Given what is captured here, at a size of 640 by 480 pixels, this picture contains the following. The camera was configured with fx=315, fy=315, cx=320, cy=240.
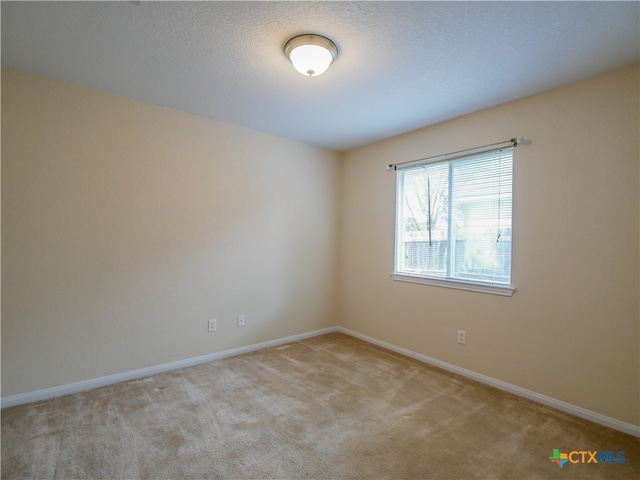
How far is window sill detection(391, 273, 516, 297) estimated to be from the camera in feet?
8.89

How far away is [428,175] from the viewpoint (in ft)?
11.1

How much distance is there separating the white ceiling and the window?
0.60 meters

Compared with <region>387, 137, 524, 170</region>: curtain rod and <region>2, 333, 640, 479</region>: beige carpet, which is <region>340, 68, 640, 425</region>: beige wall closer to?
<region>387, 137, 524, 170</region>: curtain rod

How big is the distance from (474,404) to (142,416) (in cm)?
244

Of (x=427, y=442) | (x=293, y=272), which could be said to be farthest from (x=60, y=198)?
(x=427, y=442)

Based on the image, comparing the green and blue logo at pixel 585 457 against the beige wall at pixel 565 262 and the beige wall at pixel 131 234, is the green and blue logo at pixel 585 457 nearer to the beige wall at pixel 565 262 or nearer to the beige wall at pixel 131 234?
the beige wall at pixel 565 262

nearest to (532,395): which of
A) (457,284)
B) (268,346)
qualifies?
(457,284)

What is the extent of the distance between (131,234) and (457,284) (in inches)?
120

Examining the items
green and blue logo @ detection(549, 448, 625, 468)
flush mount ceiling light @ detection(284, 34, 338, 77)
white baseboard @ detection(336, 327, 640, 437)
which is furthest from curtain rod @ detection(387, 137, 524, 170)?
green and blue logo @ detection(549, 448, 625, 468)

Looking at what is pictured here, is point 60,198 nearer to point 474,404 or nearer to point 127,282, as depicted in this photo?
point 127,282

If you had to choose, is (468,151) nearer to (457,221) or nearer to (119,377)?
(457,221)

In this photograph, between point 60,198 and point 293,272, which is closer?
point 60,198

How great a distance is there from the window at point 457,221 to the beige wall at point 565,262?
0.11 meters

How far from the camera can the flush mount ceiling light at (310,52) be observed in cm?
190
